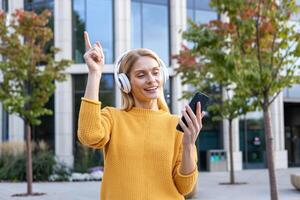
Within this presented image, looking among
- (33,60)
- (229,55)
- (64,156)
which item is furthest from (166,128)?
(64,156)

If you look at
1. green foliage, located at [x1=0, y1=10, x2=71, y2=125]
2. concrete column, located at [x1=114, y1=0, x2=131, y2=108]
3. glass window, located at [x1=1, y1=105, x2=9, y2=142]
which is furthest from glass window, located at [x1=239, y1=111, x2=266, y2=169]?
green foliage, located at [x1=0, y1=10, x2=71, y2=125]

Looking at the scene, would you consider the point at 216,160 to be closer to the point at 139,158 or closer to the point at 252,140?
the point at 252,140

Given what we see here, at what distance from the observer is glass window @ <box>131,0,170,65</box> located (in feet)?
78.7

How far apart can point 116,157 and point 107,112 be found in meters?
0.24

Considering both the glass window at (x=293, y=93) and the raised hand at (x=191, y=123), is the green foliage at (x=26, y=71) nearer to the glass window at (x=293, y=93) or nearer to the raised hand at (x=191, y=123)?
the raised hand at (x=191, y=123)

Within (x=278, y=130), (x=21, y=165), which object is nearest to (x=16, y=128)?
(x=21, y=165)

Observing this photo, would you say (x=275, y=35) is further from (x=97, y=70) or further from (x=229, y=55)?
(x=97, y=70)

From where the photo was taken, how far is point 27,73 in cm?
1471

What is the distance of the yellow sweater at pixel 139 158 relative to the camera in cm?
244

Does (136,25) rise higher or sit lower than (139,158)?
higher

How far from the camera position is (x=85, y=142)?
2.38 m

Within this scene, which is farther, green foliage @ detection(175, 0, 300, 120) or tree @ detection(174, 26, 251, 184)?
tree @ detection(174, 26, 251, 184)

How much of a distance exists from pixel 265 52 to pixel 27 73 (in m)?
7.23

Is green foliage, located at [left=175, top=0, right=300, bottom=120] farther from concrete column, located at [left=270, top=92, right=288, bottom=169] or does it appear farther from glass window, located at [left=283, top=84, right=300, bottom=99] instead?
glass window, located at [left=283, top=84, right=300, bottom=99]
